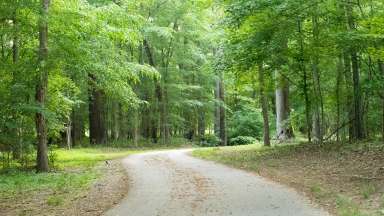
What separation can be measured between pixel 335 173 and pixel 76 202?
725 centimetres

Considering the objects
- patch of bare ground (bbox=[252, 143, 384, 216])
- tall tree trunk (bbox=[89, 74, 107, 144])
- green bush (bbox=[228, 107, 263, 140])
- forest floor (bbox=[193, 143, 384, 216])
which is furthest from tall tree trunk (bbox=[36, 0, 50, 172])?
green bush (bbox=[228, 107, 263, 140])

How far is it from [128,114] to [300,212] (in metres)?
33.0

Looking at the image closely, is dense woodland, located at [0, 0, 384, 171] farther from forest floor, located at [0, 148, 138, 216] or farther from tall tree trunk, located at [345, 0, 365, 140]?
forest floor, located at [0, 148, 138, 216]

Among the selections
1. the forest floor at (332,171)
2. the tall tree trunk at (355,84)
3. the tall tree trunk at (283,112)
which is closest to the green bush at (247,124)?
the tall tree trunk at (283,112)

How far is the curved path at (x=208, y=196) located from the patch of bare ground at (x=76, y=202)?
0.36 metres

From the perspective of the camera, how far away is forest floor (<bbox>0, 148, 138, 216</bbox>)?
11.2 metres

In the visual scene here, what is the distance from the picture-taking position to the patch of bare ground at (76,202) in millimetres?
10792

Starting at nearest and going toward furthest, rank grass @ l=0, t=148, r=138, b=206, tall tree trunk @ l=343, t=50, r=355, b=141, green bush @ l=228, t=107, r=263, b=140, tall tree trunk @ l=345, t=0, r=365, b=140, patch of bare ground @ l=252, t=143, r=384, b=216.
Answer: patch of bare ground @ l=252, t=143, r=384, b=216 < grass @ l=0, t=148, r=138, b=206 < tall tree trunk @ l=345, t=0, r=365, b=140 < tall tree trunk @ l=343, t=50, r=355, b=141 < green bush @ l=228, t=107, r=263, b=140

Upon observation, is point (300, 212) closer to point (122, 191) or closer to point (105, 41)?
point (122, 191)

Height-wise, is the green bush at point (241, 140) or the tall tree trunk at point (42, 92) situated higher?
the tall tree trunk at point (42, 92)

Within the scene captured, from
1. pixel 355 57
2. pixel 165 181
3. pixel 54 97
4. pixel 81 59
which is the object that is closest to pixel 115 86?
pixel 54 97

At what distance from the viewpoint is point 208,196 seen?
11.7 m

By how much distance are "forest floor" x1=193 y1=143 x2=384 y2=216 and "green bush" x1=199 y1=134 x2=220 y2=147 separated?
16590 millimetres

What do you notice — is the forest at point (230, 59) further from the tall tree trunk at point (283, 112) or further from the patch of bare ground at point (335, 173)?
the patch of bare ground at point (335, 173)
